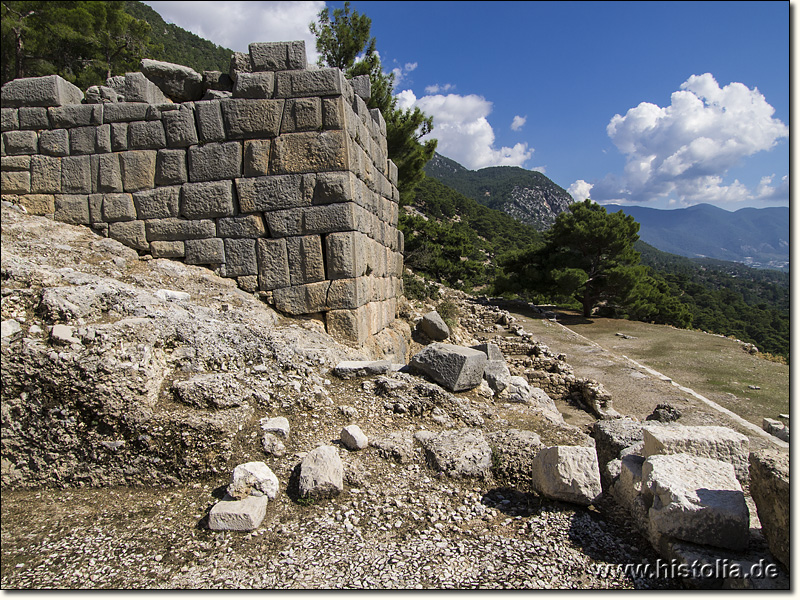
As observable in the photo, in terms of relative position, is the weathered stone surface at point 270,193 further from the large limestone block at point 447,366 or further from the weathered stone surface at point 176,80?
the large limestone block at point 447,366

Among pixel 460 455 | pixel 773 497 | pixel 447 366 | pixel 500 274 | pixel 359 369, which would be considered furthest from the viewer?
pixel 500 274

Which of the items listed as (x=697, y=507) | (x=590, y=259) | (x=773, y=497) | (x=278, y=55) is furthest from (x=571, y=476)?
(x=590, y=259)

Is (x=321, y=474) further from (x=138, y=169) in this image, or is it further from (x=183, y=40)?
(x=183, y=40)

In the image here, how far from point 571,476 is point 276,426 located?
2222 mm

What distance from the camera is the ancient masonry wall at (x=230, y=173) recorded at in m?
5.49

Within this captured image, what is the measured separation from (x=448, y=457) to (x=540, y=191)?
449 feet

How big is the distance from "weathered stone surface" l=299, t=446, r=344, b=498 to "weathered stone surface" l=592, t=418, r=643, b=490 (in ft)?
7.01

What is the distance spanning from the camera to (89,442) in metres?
3.22

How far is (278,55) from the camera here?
18.0 ft

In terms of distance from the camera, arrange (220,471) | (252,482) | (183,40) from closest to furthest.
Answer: (252,482), (220,471), (183,40)

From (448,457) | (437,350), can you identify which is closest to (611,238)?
(437,350)

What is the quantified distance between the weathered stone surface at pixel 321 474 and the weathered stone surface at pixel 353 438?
0.97 feet

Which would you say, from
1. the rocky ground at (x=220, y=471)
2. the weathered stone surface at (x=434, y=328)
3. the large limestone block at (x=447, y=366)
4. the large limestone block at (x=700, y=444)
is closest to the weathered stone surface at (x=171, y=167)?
the rocky ground at (x=220, y=471)

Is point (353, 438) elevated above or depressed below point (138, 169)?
below
